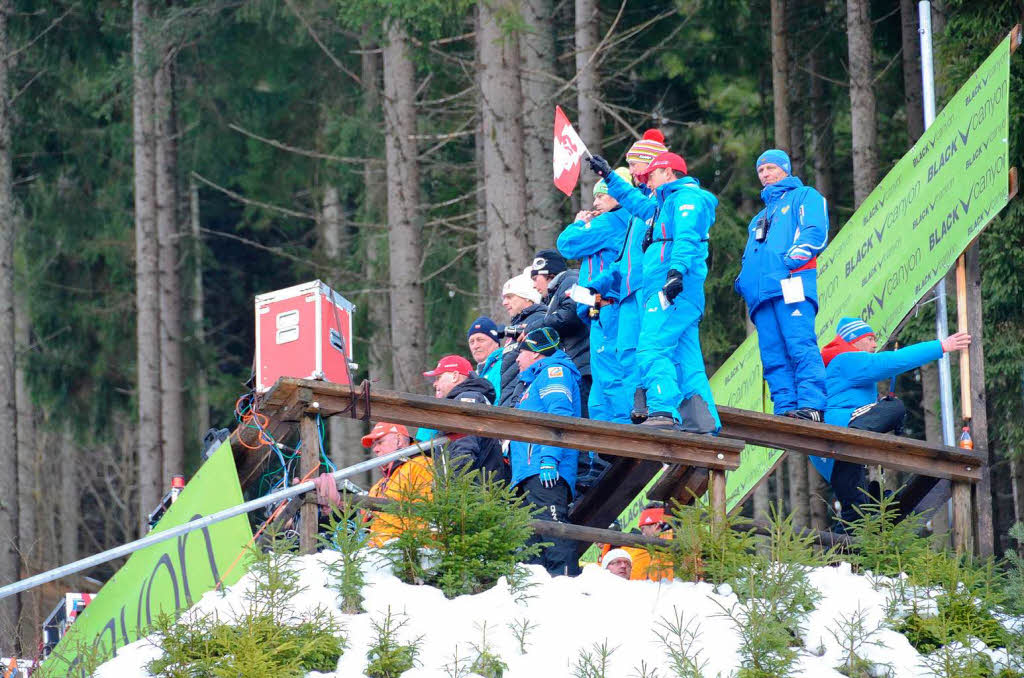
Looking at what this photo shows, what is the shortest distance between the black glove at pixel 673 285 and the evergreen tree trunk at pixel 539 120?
6.36m

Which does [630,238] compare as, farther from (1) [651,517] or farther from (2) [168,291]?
(2) [168,291]

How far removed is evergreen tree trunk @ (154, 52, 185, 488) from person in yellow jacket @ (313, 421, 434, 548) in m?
11.4

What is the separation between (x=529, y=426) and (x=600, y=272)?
1706mm

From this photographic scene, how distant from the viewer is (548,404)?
8727 millimetres

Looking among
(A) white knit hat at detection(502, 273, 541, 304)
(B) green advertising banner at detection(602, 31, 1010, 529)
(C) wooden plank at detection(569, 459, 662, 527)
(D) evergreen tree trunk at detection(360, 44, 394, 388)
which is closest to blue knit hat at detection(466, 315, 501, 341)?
(A) white knit hat at detection(502, 273, 541, 304)

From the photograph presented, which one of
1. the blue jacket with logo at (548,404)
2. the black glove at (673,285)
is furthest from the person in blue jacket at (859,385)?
the blue jacket with logo at (548,404)

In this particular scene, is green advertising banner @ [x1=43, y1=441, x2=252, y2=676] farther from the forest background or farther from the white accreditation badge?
the forest background

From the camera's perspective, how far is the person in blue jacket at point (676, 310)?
829 centimetres

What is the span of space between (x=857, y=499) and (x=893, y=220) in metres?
1.98

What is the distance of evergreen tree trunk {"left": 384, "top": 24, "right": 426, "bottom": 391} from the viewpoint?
16.1 m

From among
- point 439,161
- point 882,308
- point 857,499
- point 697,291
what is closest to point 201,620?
point 697,291

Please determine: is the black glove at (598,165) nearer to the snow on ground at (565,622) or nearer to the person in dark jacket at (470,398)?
the person in dark jacket at (470,398)

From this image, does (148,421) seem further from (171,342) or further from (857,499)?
(857,499)

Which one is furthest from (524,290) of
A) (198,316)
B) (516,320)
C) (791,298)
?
(198,316)
